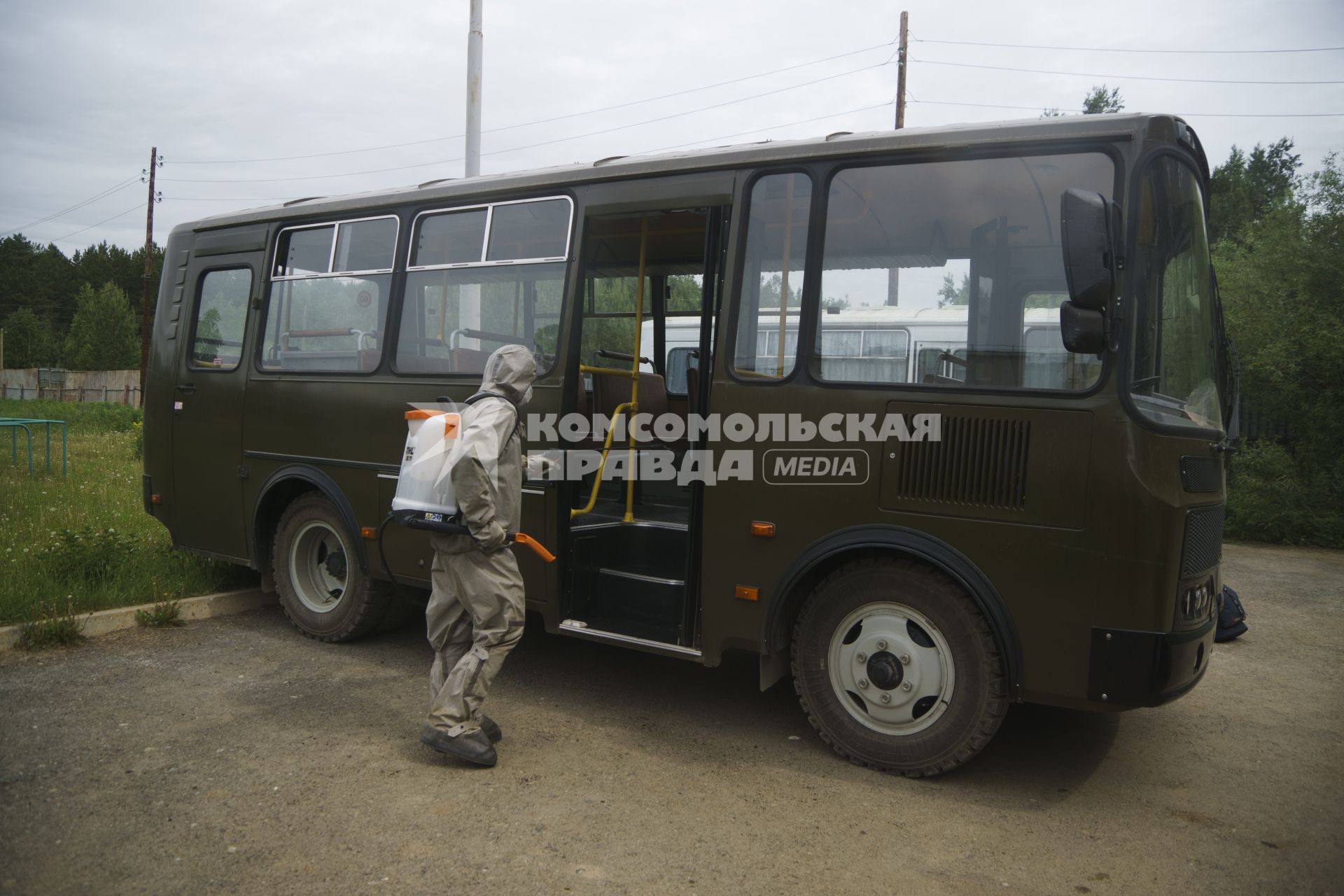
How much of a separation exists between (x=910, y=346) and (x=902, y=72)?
21.5 meters

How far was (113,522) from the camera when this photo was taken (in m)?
9.04

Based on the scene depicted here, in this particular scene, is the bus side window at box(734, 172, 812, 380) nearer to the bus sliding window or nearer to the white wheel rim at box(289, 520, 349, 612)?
the bus sliding window

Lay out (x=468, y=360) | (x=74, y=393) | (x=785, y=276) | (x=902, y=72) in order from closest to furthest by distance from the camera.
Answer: (x=785, y=276) → (x=468, y=360) → (x=902, y=72) → (x=74, y=393)

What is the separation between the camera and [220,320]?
7.18 metres

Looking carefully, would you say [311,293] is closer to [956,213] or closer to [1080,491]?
[956,213]

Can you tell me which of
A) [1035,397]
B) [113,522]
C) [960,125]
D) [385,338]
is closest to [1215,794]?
[1035,397]

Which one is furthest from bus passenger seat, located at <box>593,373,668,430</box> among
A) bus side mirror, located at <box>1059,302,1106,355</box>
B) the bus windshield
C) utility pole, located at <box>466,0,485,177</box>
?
utility pole, located at <box>466,0,485,177</box>

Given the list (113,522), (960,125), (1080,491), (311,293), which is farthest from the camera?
(113,522)

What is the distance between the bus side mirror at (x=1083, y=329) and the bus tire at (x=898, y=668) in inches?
46.2

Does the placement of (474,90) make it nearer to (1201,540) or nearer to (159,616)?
(159,616)

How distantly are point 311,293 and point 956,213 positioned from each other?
4.50 metres

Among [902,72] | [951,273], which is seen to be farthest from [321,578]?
[902,72]

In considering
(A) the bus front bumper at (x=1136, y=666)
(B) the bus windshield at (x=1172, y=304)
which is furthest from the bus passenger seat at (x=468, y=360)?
(A) the bus front bumper at (x=1136, y=666)

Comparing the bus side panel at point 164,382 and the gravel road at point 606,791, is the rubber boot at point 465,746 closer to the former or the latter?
the gravel road at point 606,791
